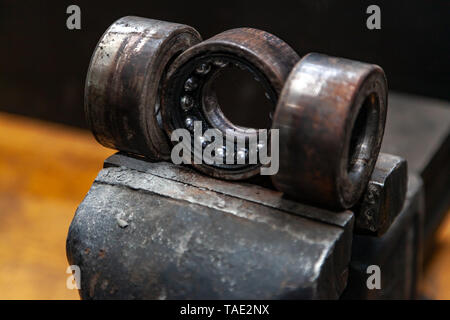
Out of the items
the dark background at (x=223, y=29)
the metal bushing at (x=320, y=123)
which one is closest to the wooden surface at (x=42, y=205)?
the dark background at (x=223, y=29)

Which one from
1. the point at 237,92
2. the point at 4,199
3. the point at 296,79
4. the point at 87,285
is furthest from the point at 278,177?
the point at 4,199

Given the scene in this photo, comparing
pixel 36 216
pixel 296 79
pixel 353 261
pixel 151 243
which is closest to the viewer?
pixel 296 79

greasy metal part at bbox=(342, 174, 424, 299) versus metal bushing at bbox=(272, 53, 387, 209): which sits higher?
metal bushing at bbox=(272, 53, 387, 209)

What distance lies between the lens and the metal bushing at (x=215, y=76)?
1.22 metres

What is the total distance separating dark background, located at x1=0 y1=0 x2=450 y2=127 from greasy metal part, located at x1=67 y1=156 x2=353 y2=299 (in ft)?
3.90

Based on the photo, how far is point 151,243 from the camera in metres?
1.25

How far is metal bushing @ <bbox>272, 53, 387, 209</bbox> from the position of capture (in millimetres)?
1115

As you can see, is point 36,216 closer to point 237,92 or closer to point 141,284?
point 237,92

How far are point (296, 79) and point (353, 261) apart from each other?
2.00 ft
